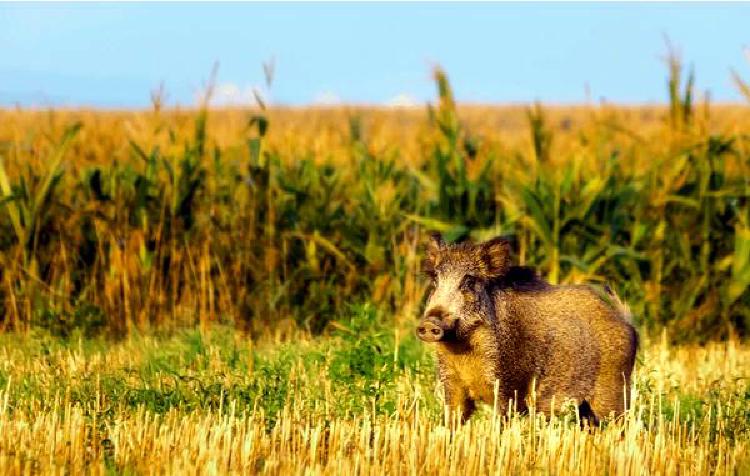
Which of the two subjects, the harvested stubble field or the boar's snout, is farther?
the harvested stubble field

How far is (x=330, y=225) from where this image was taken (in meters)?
12.6

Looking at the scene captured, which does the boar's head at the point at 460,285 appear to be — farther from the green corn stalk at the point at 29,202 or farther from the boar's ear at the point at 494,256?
the green corn stalk at the point at 29,202

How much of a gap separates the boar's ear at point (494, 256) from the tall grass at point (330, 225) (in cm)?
428

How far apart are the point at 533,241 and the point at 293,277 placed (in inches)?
98.7

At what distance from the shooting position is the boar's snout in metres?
6.54

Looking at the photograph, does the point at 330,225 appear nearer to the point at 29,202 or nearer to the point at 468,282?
the point at 29,202

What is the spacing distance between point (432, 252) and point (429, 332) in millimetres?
691

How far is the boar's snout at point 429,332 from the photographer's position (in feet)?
21.4

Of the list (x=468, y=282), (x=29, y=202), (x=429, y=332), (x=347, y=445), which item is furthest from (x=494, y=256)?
(x=29, y=202)

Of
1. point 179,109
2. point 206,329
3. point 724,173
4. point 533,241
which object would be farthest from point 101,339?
point 724,173

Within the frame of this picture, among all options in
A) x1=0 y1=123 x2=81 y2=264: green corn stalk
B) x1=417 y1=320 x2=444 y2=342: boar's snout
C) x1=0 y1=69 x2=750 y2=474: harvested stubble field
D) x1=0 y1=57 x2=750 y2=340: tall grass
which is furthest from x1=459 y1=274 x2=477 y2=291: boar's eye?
x1=0 y1=123 x2=81 y2=264: green corn stalk

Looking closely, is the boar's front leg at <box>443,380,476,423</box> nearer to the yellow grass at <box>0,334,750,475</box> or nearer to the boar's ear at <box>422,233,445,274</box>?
the yellow grass at <box>0,334,750,475</box>

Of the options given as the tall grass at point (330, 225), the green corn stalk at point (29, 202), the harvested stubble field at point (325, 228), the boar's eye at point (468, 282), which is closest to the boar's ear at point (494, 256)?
the boar's eye at point (468, 282)

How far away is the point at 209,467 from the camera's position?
5852mm
